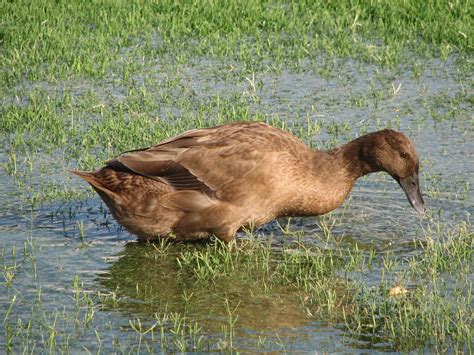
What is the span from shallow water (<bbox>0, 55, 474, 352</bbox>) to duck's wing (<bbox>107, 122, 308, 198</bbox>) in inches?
22.1

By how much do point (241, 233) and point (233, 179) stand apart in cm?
83

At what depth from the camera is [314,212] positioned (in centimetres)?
813

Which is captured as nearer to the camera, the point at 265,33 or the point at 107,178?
the point at 107,178

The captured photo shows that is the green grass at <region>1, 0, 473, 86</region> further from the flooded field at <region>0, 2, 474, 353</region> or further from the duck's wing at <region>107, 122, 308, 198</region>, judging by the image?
the duck's wing at <region>107, 122, 308, 198</region>

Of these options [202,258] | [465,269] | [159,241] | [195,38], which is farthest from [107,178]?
[195,38]

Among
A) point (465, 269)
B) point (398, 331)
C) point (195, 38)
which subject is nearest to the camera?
point (398, 331)

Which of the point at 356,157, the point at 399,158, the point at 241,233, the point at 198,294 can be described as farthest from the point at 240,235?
the point at 198,294

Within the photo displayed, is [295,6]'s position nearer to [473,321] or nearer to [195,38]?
[195,38]

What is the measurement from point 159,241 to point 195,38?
18.6ft

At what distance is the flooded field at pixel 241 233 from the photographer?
6.31m

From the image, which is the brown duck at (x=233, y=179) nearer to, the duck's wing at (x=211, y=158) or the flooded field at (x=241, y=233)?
the duck's wing at (x=211, y=158)

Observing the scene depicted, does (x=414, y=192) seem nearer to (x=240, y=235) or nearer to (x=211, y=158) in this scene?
(x=240, y=235)

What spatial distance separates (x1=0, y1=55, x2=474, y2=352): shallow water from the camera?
6336mm

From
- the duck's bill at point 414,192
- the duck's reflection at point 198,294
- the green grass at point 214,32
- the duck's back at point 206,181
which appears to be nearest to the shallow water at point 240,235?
the duck's reflection at point 198,294
